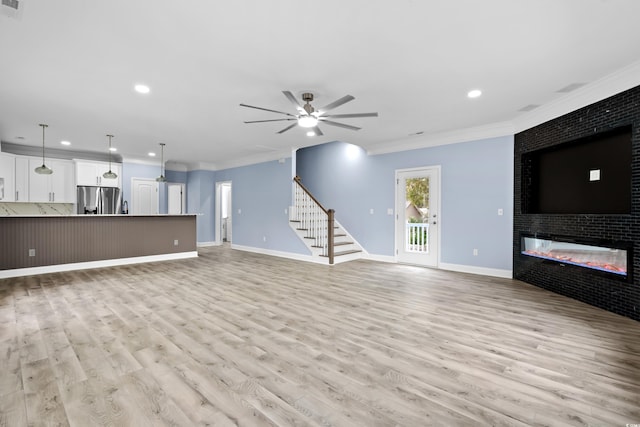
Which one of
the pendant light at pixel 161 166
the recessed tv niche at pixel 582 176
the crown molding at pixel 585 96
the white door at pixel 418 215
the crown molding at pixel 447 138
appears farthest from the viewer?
the pendant light at pixel 161 166

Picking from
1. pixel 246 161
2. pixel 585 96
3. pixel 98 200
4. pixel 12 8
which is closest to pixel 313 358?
pixel 12 8

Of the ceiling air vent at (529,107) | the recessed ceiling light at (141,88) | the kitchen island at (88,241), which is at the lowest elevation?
the kitchen island at (88,241)

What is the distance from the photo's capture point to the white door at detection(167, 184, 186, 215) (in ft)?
33.4

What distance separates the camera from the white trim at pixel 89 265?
548 centimetres

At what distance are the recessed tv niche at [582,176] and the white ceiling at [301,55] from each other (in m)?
0.81

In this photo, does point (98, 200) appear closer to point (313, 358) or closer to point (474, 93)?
point (313, 358)

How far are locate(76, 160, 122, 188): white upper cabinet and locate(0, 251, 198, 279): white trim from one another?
276cm

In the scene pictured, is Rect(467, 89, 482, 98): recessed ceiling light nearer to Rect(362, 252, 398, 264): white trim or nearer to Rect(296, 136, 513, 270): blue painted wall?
Rect(296, 136, 513, 270): blue painted wall

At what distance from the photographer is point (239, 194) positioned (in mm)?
9320

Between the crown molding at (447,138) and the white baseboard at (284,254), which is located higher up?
the crown molding at (447,138)

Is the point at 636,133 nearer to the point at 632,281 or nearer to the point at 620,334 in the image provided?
the point at 632,281

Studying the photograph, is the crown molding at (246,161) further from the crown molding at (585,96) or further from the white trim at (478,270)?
the crown molding at (585,96)

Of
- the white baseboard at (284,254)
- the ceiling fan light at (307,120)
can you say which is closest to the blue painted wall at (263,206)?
the white baseboard at (284,254)

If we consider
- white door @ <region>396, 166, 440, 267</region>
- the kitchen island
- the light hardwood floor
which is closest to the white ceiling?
white door @ <region>396, 166, 440, 267</region>
